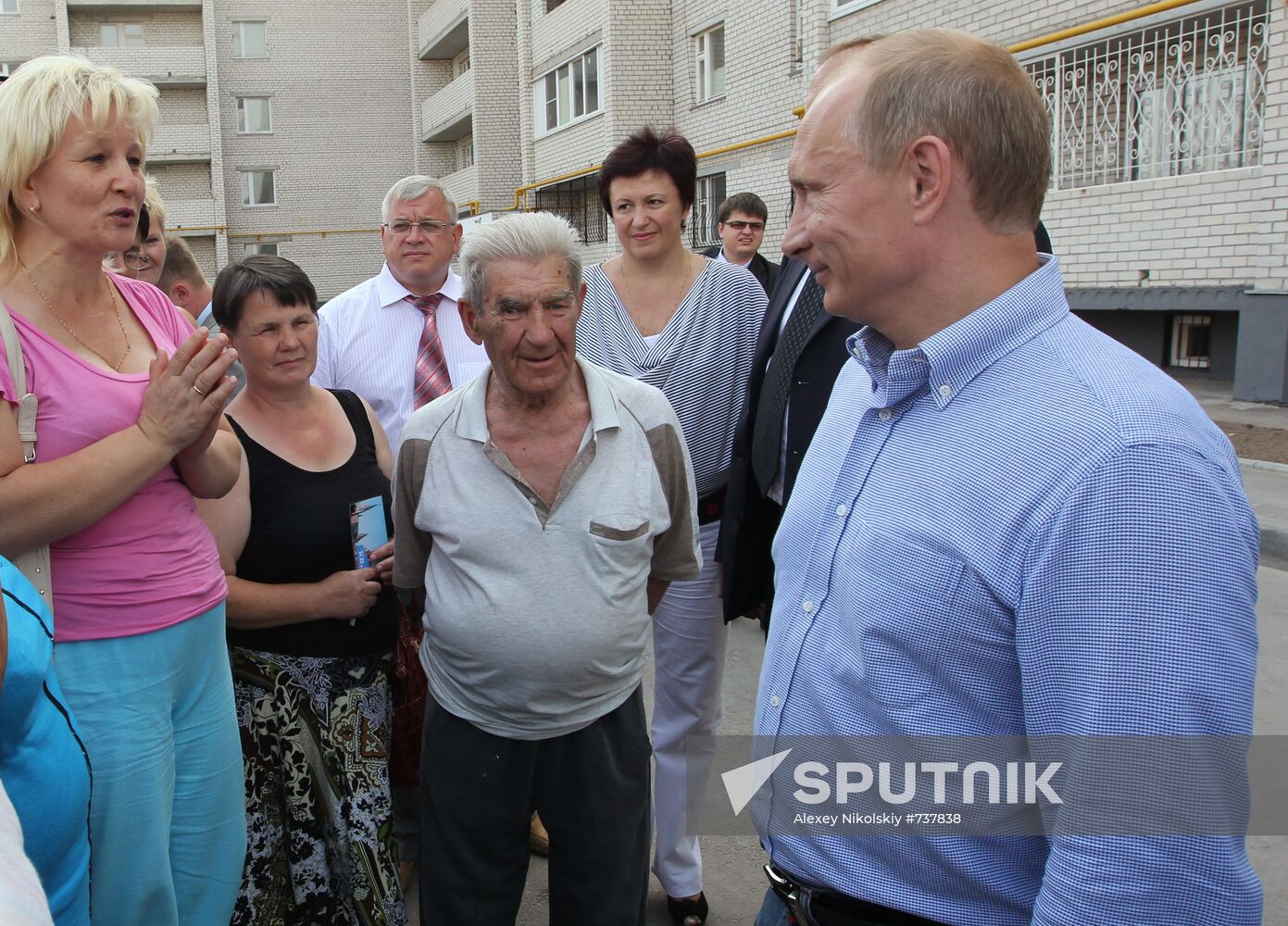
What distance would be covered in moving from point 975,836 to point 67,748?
1.43m

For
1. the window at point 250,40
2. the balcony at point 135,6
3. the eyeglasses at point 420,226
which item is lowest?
the eyeglasses at point 420,226

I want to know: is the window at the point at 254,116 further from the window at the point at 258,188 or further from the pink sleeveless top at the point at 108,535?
the pink sleeveless top at the point at 108,535

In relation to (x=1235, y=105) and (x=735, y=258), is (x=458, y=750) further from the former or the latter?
(x=1235, y=105)

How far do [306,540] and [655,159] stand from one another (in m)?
1.76

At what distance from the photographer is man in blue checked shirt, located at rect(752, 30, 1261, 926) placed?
43.8 inches

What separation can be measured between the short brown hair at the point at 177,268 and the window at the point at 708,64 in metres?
16.9

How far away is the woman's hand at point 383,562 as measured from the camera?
2.72m

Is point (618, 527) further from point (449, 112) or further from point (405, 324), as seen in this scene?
point (449, 112)

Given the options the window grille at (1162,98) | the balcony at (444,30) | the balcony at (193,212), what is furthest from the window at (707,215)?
the balcony at (193,212)

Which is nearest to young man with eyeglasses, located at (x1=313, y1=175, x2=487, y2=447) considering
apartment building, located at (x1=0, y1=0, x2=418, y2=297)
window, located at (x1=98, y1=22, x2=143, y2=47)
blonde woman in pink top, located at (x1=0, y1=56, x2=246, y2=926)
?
blonde woman in pink top, located at (x1=0, y1=56, x2=246, y2=926)

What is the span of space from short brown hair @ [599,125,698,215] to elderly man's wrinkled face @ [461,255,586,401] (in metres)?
1.24

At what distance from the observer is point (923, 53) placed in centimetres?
136

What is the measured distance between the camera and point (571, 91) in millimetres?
24547

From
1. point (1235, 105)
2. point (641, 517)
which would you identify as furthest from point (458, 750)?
point (1235, 105)
